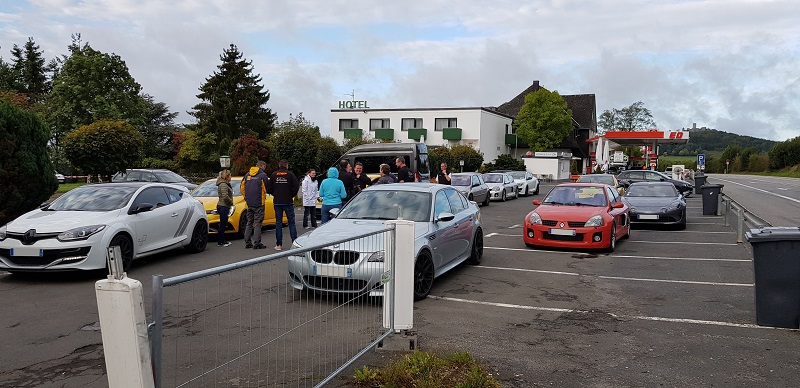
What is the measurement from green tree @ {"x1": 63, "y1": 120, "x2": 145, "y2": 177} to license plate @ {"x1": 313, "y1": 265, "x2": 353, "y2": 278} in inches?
911

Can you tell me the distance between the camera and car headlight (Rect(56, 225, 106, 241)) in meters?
8.48

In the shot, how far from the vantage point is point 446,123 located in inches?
2512

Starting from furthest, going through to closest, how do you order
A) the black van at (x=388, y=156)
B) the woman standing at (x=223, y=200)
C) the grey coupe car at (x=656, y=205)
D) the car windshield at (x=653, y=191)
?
the black van at (x=388, y=156)
the car windshield at (x=653, y=191)
the grey coupe car at (x=656, y=205)
the woman standing at (x=223, y=200)

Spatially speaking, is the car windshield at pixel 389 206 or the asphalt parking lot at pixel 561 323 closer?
the asphalt parking lot at pixel 561 323

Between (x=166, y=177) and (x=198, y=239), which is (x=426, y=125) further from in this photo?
(x=198, y=239)

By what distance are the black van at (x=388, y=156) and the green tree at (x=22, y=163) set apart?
9902 mm

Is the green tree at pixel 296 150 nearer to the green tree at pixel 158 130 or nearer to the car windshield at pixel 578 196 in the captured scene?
the car windshield at pixel 578 196

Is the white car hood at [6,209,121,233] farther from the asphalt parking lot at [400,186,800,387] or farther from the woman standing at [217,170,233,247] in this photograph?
the asphalt parking lot at [400,186,800,387]

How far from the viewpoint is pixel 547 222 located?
39.1 ft

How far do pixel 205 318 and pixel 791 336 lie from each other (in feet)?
19.9

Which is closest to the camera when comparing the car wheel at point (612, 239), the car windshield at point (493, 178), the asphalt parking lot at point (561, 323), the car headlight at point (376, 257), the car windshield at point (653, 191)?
the car headlight at point (376, 257)

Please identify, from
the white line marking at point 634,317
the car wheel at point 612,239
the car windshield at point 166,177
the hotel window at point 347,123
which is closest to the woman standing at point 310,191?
the white line marking at point 634,317

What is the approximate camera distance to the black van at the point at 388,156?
850 inches

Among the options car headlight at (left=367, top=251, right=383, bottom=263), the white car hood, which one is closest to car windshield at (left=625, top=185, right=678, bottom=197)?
car headlight at (left=367, top=251, right=383, bottom=263)
